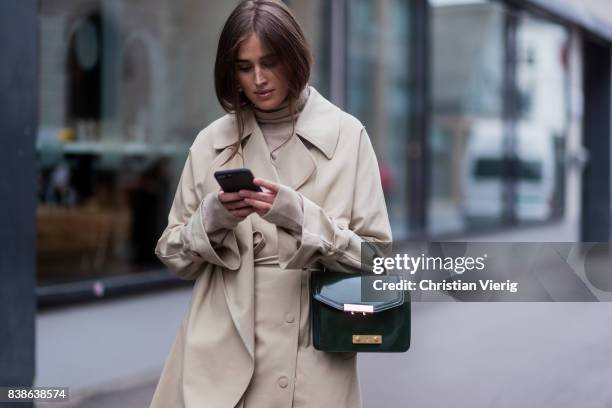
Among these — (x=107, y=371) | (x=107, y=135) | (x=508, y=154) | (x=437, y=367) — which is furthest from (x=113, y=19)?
(x=508, y=154)

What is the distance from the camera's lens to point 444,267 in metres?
2.78

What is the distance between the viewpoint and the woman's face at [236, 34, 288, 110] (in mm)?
2305

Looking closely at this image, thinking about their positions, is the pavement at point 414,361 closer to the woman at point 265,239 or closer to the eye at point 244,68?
the woman at point 265,239

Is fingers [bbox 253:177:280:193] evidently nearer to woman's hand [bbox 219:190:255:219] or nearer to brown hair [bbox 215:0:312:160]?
woman's hand [bbox 219:190:255:219]

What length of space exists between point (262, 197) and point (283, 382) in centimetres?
48

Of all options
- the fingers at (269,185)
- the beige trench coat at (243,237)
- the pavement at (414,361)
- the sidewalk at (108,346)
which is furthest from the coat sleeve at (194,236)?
the sidewalk at (108,346)

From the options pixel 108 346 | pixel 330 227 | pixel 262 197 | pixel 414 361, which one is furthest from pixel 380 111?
pixel 262 197

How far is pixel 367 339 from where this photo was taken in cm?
236

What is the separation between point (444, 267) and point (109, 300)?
12.1 ft

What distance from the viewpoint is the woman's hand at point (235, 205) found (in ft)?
7.06

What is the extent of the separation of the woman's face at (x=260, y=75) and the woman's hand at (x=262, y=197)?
0.99 ft

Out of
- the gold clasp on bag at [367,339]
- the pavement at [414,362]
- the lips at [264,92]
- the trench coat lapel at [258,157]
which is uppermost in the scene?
the lips at [264,92]

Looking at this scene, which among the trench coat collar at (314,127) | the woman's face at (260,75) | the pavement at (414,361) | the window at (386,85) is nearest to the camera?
the woman's face at (260,75)

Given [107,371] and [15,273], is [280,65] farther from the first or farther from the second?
[107,371]
